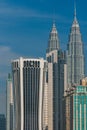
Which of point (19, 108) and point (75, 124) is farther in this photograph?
point (19, 108)

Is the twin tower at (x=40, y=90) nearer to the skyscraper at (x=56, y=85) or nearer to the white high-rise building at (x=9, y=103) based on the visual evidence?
the skyscraper at (x=56, y=85)

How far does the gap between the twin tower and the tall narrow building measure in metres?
2.62

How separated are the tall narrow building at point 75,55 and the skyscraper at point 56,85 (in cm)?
862

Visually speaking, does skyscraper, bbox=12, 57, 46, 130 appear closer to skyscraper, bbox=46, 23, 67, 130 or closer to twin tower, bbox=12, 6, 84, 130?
twin tower, bbox=12, 6, 84, 130

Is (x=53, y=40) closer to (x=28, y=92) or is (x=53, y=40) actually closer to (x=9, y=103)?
(x=9, y=103)

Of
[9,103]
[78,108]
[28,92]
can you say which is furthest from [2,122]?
[78,108]

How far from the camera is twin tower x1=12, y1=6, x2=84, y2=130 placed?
123 m

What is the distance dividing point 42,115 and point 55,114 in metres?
8.17

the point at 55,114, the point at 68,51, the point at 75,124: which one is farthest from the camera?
the point at 68,51

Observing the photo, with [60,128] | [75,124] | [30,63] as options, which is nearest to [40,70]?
[30,63]

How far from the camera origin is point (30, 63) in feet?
429

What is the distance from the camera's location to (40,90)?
412 ft

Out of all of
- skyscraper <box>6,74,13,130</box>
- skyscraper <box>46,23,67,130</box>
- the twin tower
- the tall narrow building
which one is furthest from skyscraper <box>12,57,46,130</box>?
skyscraper <box>6,74,13,130</box>

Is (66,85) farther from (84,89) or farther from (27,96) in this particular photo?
(84,89)
